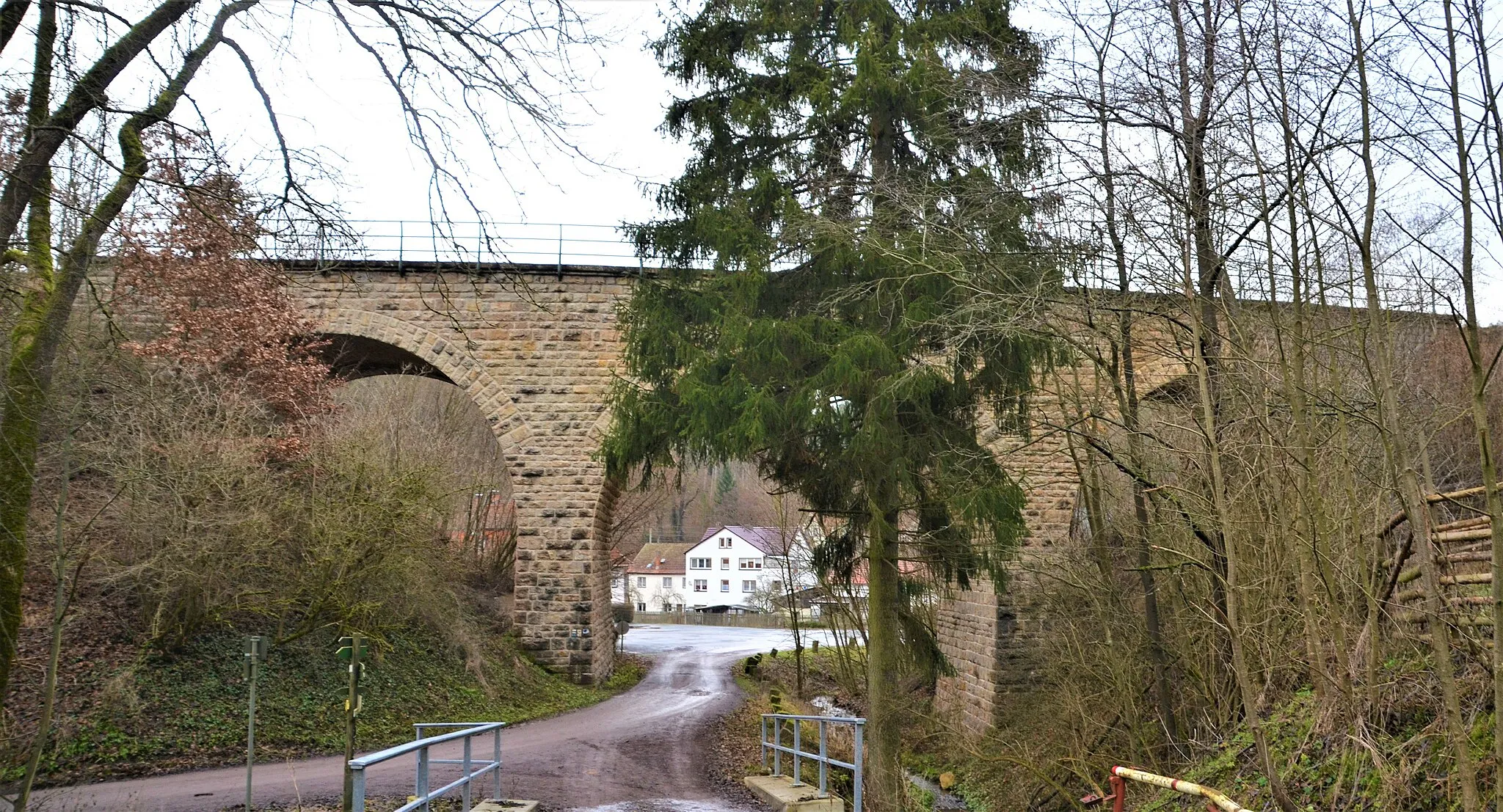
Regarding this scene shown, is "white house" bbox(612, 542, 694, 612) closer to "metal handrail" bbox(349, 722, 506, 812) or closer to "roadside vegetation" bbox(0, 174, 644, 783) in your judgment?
"roadside vegetation" bbox(0, 174, 644, 783)

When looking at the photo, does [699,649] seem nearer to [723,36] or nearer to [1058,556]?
[1058,556]

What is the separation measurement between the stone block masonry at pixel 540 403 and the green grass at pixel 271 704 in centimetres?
120

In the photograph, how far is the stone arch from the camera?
15383 millimetres

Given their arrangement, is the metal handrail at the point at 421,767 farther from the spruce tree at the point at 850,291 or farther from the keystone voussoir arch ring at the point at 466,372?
the keystone voussoir arch ring at the point at 466,372

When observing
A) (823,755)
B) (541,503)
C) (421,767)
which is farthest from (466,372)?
(421,767)

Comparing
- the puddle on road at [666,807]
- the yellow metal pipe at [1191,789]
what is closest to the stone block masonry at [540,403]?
the puddle on road at [666,807]

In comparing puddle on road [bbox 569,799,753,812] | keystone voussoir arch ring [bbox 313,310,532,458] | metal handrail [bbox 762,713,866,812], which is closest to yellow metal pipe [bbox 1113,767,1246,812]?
metal handrail [bbox 762,713,866,812]

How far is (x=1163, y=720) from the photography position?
8617 mm

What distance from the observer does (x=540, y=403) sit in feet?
50.6

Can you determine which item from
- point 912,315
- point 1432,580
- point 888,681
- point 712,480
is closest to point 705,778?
point 888,681

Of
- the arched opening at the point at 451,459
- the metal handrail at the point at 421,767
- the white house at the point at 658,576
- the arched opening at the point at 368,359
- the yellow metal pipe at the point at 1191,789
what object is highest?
the arched opening at the point at 368,359

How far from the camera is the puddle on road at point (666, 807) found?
8844 mm

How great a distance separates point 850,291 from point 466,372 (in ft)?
26.7

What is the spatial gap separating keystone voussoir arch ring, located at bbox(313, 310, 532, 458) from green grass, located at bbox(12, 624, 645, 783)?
314 centimetres
